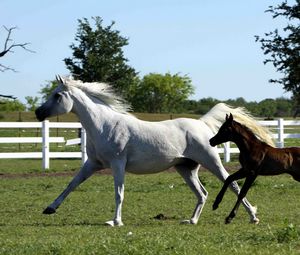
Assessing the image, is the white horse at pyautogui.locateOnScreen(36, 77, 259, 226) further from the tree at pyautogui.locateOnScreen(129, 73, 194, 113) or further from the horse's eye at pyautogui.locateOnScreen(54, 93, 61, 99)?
the tree at pyautogui.locateOnScreen(129, 73, 194, 113)

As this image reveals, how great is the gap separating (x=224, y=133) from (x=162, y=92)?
88.1 m

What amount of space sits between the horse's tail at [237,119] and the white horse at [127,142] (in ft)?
0.45

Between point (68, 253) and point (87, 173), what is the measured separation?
160 inches

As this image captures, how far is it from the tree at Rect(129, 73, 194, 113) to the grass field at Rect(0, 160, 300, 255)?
74.3m

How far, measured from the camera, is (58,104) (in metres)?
12.3

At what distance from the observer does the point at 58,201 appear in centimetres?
1207

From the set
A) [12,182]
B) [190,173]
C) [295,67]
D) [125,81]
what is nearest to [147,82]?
[125,81]

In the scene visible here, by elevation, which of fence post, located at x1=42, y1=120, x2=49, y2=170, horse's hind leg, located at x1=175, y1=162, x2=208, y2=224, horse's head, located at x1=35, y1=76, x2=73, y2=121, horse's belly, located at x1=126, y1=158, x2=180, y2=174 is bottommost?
fence post, located at x1=42, y1=120, x2=49, y2=170

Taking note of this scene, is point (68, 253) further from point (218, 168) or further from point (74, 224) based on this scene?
point (218, 168)

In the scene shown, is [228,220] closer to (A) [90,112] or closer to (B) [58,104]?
(A) [90,112]

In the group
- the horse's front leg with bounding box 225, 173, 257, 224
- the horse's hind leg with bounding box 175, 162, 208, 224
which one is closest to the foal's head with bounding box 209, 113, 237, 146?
the horse's front leg with bounding box 225, 173, 257, 224

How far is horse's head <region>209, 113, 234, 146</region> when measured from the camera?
11.9 m

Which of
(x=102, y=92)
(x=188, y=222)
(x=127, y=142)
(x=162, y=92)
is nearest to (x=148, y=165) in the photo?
(x=127, y=142)

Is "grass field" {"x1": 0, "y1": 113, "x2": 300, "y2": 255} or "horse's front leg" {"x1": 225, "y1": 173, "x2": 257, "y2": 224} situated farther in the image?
"horse's front leg" {"x1": 225, "y1": 173, "x2": 257, "y2": 224}
